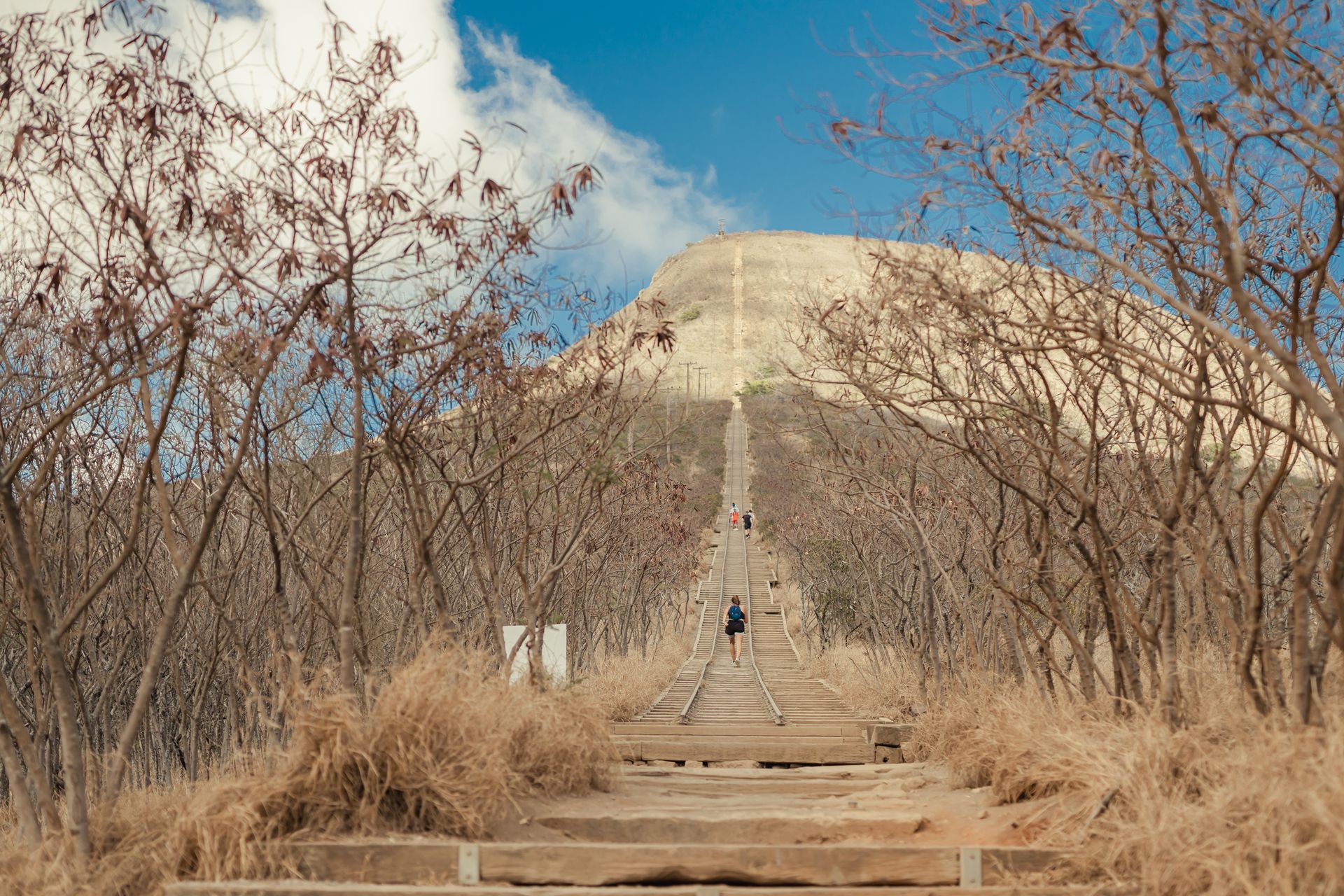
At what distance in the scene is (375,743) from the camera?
6074 millimetres

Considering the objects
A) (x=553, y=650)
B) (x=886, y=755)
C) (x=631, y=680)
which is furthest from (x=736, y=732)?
(x=631, y=680)

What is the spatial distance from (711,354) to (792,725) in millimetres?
119626

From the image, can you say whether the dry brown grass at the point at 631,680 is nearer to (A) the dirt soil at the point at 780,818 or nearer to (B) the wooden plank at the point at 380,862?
(A) the dirt soil at the point at 780,818

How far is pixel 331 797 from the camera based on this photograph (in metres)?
6.04

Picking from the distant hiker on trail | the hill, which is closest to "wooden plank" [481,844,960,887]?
the distant hiker on trail

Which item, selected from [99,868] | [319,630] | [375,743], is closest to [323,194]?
[375,743]

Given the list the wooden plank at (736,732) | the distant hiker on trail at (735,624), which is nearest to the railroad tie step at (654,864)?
the wooden plank at (736,732)

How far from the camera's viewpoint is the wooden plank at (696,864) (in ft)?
19.2

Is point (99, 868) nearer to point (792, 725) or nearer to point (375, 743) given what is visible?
point (375, 743)

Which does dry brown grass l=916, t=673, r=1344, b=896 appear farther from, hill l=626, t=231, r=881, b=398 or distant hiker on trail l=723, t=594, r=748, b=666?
hill l=626, t=231, r=881, b=398

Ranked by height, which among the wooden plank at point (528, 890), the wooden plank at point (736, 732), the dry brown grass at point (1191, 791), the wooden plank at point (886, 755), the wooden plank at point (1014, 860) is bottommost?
the wooden plank at point (736, 732)

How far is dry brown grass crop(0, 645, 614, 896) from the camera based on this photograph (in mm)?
5758

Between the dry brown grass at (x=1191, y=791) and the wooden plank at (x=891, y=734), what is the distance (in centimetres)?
349

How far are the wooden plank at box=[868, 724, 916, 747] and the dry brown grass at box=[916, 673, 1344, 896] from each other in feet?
11.4
